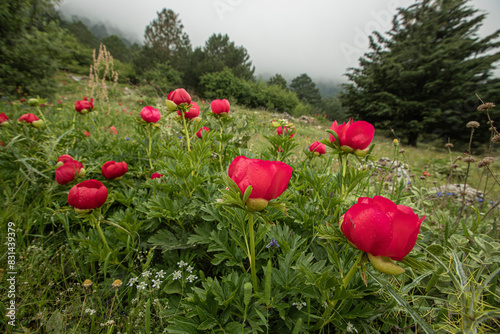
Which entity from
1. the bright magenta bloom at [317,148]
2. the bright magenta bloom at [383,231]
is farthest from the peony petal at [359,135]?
the bright magenta bloom at [317,148]

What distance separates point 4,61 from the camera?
4.26 m

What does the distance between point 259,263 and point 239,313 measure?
0.78 feet

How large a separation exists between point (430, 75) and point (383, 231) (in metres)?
15.7

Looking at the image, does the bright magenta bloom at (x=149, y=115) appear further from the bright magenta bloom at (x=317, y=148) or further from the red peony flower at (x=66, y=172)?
the bright magenta bloom at (x=317, y=148)

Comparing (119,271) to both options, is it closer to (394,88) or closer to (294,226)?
(294,226)

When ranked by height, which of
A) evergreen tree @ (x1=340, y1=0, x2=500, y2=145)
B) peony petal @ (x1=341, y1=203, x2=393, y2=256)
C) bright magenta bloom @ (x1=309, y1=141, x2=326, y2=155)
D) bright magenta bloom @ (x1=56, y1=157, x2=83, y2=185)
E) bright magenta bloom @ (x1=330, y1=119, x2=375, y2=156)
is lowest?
bright magenta bloom @ (x1=56, y1=157, x2=83, y2=185)

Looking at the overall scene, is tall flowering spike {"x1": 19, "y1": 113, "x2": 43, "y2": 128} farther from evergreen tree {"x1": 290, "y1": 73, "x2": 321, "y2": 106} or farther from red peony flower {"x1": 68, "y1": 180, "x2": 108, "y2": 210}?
evergreen tree {"x1": 290, "y1": 73, "x2": 321, "y2": 106}

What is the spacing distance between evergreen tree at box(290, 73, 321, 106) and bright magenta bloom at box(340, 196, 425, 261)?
52732 millimetres

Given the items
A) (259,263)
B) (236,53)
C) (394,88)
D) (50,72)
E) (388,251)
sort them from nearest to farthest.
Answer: (388,251), (259,263), (50,72), (394,88), (236,53)

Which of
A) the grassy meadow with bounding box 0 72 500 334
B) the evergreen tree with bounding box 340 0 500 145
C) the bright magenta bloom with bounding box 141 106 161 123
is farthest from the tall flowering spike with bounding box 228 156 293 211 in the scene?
the evergreen tree with bounding box 340 0 500 145

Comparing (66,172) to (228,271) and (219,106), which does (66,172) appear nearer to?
(219,106)

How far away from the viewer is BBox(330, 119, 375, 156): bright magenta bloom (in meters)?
0.87

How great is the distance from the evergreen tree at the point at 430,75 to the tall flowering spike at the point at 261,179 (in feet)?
44.9

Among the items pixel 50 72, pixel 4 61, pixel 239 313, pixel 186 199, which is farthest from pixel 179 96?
pixel 50 72
